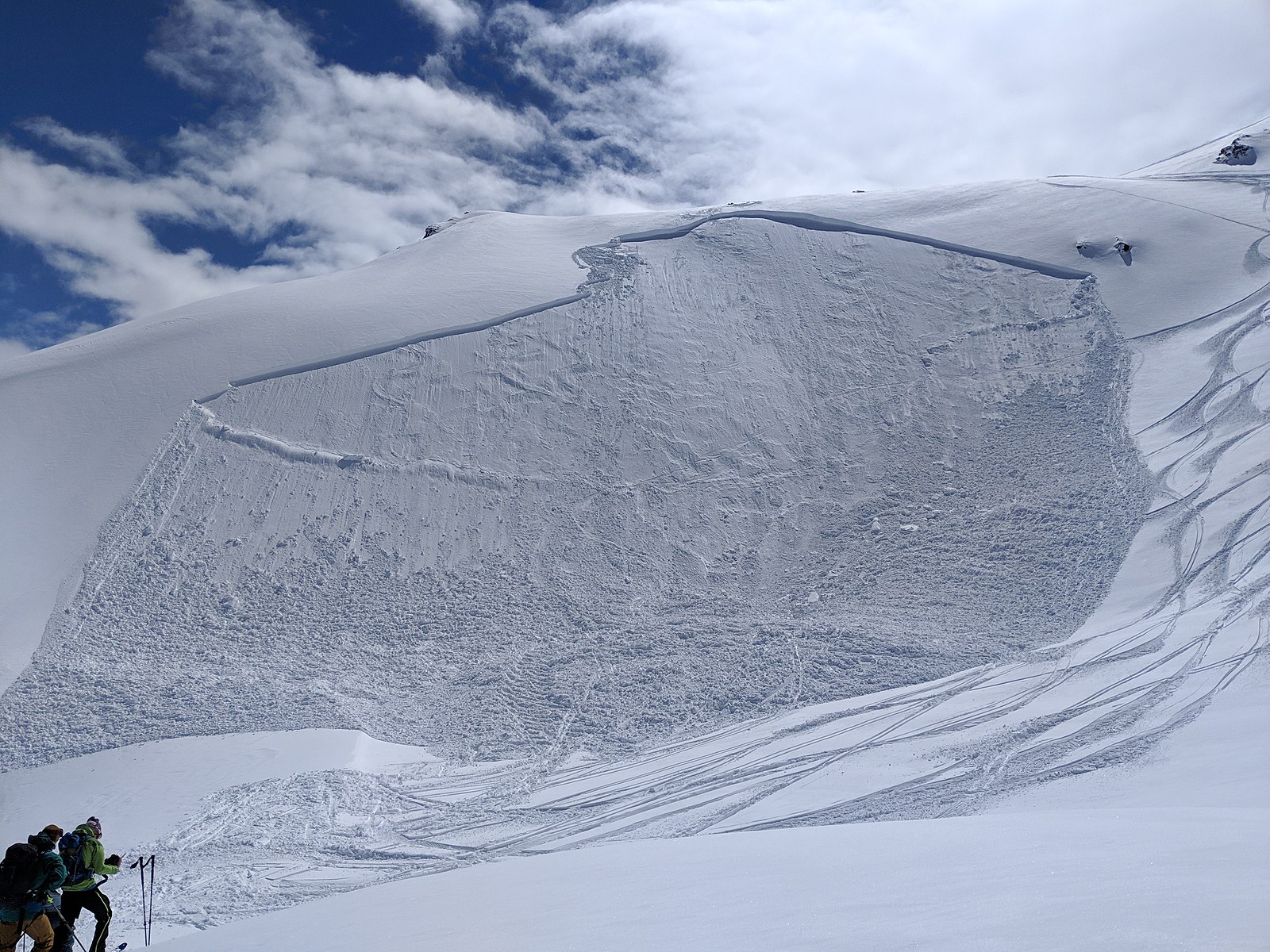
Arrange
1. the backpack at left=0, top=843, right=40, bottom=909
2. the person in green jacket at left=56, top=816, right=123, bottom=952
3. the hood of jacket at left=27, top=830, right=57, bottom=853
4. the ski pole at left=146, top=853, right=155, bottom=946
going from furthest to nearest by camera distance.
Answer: the ski pole at left=146, top=853, right=155, bottom=946 < the person in green jacket at left=56, top=816, right=123, bottom=952 < the hood of jacket at left=27, top=830, right=57, bottom=853 < the backpack at left=0, top=843, right=40, bottom=909

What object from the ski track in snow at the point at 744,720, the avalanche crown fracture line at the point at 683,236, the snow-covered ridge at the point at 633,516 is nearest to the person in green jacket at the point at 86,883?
the ski track in snow at the point at 744,720

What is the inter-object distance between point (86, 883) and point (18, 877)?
671 millimetres

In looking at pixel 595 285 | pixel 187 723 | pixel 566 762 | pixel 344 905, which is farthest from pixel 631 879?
pixel 595 285

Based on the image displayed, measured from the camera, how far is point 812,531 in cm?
1326

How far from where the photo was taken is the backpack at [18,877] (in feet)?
13.5

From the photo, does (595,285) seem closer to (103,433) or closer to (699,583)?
(699,583)

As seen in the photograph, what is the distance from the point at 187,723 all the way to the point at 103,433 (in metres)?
6.66

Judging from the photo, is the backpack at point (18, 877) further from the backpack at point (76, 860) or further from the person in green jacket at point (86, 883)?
the backpack at point (76, 860)

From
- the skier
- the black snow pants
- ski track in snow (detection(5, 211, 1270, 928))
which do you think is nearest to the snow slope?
ski track in snow (detection(5, 211, 1270, 928))

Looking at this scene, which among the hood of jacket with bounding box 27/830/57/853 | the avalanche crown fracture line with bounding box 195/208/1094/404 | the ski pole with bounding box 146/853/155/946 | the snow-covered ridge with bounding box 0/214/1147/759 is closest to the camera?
the hood of jacket with bounding box 27/830/57/853

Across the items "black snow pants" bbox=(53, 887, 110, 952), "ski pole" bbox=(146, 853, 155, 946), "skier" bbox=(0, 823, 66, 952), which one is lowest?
"ski pole" bbox=(146, 853, 155, 946)

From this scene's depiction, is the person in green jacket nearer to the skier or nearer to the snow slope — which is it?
the skier

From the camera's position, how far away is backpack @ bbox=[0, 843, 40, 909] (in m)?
4.12

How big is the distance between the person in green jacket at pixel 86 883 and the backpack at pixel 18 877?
444 mm
